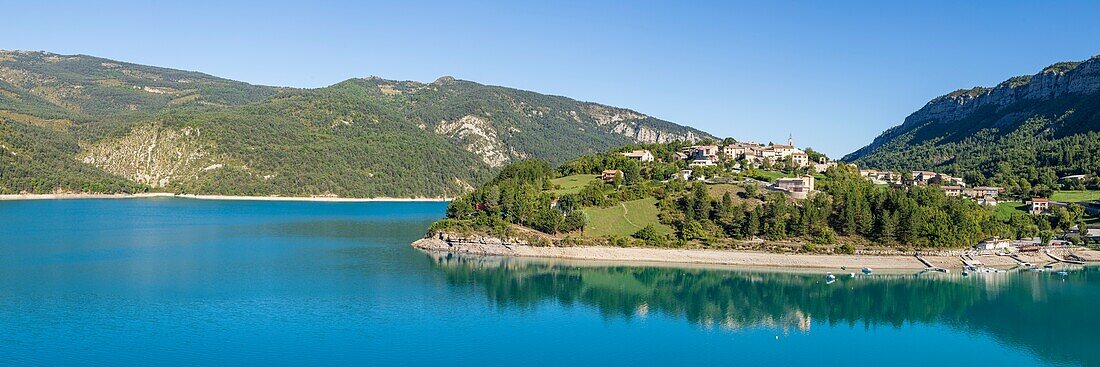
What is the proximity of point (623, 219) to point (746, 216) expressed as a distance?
1110 cm

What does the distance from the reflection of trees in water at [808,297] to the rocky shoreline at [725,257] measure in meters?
2.84

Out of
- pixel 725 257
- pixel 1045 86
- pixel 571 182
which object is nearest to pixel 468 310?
pixel 725 257

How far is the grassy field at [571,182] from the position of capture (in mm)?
92081

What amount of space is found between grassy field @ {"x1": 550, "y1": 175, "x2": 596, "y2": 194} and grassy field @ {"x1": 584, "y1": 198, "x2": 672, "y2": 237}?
9674mm

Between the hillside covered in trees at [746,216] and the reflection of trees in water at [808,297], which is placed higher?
the hillside covered in trees at [746,216]

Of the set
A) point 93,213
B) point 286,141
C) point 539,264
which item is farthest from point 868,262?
point 286,141

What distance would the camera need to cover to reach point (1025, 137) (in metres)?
153

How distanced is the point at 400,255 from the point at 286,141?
5106 inches

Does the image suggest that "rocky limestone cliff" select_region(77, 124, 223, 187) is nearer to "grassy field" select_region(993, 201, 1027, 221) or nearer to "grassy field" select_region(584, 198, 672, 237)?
"grassy field" select_region(584, 198, 672, 237)

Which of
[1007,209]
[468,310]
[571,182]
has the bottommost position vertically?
[468,310]

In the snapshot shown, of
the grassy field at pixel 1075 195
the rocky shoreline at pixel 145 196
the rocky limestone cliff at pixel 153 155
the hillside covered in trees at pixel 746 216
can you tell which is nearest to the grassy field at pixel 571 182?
the hillside covered in trees at pixel 746 216

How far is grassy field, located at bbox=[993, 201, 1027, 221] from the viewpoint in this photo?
87.7 m

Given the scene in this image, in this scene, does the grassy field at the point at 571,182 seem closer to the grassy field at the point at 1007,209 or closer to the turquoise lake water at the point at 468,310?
the turquoise lake water at the point at 468,310

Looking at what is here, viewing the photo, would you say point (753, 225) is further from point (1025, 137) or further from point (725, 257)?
point (1025, 137)
